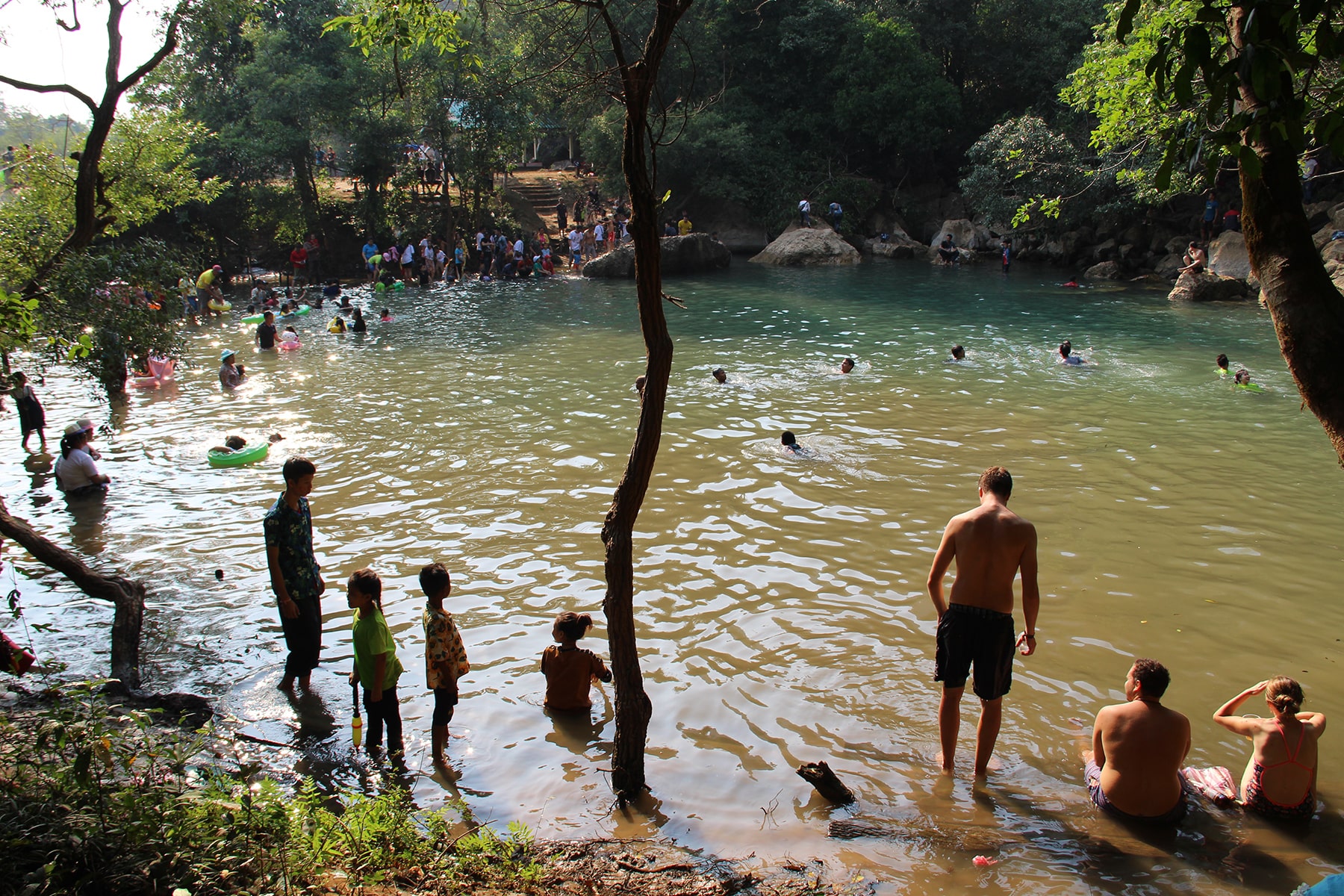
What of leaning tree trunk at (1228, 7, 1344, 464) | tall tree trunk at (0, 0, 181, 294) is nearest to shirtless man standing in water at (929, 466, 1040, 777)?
leaning tree trunk at (1228, 7, 1344, 464)

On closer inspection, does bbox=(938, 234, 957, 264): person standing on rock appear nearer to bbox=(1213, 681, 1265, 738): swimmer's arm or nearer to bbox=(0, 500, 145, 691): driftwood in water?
bbox=(1213, 681, 1265, 738): swimmer's arm

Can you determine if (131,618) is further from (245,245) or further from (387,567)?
(245,245)

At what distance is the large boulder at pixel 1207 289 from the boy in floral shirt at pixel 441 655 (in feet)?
85.5

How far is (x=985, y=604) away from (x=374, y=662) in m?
3.74

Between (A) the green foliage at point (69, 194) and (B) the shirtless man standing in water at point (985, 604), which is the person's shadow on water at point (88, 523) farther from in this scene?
(B) the shirtless man standing in water at point (985, 604)

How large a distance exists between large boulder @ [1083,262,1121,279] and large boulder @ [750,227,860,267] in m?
8.86

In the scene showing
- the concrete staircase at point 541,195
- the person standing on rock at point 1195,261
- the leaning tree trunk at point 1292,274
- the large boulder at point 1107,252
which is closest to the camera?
the leaning tree trunk at point 1292,274

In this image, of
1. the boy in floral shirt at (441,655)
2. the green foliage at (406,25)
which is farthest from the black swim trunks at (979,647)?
the green foliage at (406,25)

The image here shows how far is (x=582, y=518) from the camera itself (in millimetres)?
9648

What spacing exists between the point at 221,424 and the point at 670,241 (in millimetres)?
21470

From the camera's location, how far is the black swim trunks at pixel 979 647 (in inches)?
206

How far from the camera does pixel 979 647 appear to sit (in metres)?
5.28

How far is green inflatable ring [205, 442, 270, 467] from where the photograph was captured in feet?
38.1

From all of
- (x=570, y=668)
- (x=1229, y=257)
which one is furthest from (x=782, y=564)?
(x=1229, y=257)
